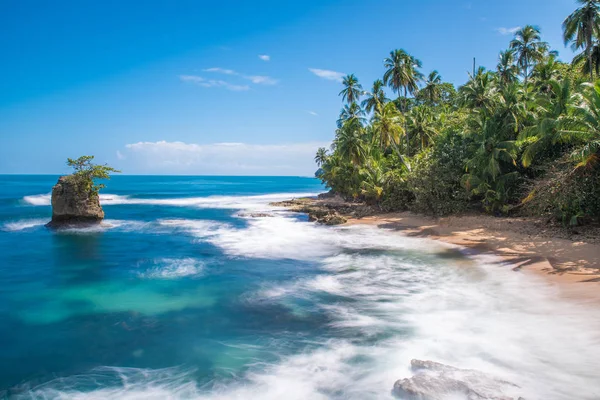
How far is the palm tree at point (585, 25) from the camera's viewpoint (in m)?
29.8

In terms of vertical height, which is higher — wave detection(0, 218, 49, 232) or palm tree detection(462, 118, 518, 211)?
palm tree detection(462, 118, 518, 211)

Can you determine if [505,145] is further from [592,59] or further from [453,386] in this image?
[453,386]

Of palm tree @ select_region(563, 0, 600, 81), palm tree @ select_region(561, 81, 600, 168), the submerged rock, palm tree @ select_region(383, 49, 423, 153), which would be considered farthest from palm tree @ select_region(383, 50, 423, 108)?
the submerged rock

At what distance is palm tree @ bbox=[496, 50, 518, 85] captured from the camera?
1626 inches

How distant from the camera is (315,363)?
27.6 feet

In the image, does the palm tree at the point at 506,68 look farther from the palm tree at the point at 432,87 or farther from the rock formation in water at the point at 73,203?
the rock formation in water at the point at 73,203

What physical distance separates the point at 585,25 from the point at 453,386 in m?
35.9

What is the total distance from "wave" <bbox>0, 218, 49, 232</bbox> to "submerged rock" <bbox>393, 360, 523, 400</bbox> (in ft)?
108

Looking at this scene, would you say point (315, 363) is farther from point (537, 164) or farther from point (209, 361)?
point (537, 164)

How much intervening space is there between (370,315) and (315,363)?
3.32 metres

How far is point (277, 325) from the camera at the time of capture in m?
10.6

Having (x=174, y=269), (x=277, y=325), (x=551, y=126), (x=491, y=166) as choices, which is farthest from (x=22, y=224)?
(x=551, y=126)

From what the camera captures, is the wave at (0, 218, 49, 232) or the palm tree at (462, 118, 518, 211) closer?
the palm tree at (462, 118, 518, 211)

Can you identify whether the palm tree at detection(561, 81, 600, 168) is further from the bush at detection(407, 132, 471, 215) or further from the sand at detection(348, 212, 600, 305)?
the bush at detection(407, 132, 471, 215)
